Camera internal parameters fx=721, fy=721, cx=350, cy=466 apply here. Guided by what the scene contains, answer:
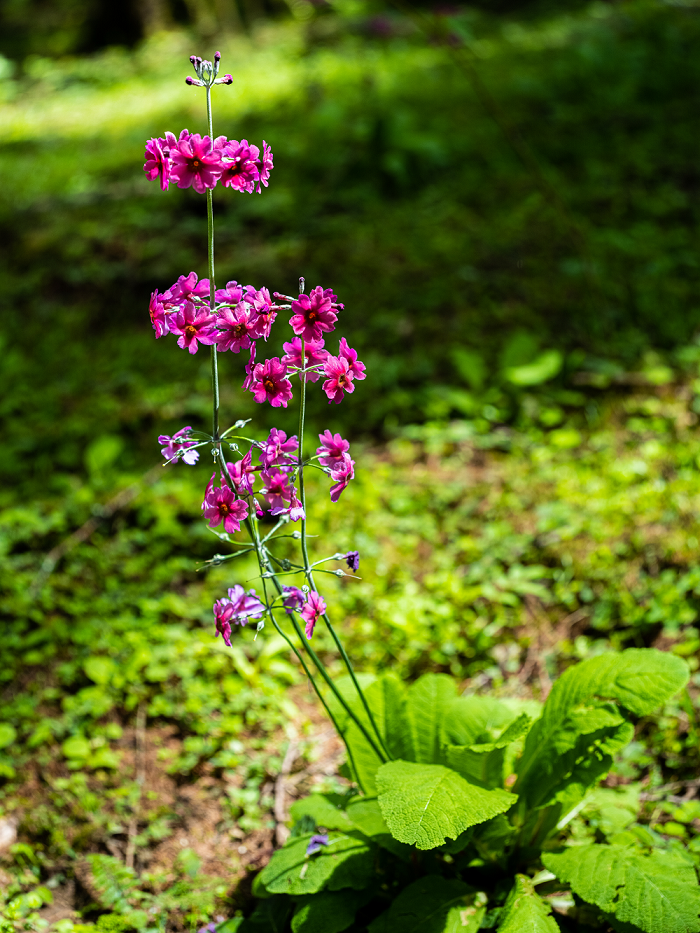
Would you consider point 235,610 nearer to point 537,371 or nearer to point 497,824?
point 497,824

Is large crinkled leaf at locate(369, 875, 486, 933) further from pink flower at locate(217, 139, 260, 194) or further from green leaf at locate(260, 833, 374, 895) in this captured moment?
pink flower at locate(217, 139, 260, 194)

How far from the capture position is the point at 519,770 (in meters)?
1.82

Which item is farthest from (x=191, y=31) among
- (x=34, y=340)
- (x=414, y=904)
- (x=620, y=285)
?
(x=414, y=904)

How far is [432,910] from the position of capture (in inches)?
63.8

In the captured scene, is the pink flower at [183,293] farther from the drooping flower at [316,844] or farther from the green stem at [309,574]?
the drooping flower at [316,844]

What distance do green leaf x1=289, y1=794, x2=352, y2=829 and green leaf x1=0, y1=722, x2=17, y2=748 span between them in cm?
104

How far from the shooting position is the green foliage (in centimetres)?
151

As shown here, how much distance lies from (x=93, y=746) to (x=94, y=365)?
265 cm

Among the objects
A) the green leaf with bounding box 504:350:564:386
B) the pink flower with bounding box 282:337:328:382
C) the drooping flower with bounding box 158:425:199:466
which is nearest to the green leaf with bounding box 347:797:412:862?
the drooping flower with bounding box 158:425:199:466

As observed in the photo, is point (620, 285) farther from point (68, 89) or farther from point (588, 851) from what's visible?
point (68, 89)

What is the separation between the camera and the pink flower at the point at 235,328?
130cm

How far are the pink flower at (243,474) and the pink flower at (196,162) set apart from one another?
508 millimetres

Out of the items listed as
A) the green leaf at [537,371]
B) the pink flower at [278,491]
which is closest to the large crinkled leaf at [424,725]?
the pink flower at [278,491]

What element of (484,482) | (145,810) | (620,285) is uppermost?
(620,285)
